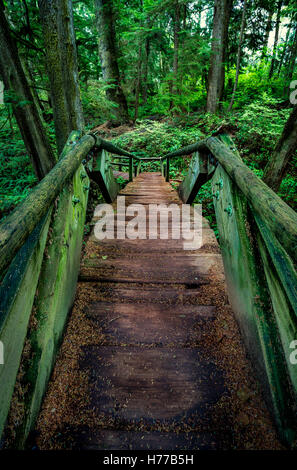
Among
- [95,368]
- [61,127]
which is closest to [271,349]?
[95,368]

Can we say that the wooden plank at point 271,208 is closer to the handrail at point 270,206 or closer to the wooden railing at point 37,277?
the handrail at point 270,206

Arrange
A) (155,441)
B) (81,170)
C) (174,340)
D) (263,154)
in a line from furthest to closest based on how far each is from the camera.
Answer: (263,154)
(81,170)
(174,340)
(155,441)

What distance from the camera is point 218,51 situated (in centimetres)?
1080

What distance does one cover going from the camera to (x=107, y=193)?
12.0 ft

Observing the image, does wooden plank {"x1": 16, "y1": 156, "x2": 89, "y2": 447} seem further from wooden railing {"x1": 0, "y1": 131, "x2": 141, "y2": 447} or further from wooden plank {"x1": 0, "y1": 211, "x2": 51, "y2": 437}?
wooden plank {"x1": 0, "y1": 211, "x2": 51, "y2": 437}

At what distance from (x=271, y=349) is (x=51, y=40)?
5.80 m

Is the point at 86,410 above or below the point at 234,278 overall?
below

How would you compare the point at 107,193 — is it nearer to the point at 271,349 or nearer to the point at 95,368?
the point at 95,368

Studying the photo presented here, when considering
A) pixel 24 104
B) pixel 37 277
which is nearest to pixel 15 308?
pixel 37 277

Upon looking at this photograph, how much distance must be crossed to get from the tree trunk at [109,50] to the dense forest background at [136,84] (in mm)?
61

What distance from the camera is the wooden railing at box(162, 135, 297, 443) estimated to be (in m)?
1.02

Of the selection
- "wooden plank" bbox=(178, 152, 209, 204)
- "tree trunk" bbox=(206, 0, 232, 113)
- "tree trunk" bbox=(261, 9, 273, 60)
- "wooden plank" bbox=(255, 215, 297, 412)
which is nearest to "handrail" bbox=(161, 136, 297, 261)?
"wooden plank" bbox=(255, 215, 297, 412)

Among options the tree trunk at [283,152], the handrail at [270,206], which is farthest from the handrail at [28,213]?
the tree trunk at [283,152]

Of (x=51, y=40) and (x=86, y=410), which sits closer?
(x=86, y=410)
